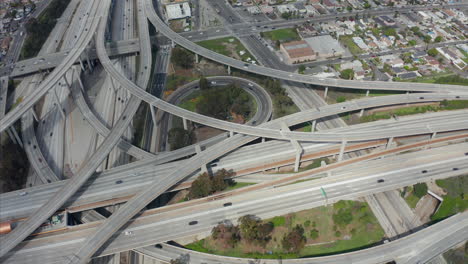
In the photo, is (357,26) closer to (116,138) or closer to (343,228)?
(343,228)

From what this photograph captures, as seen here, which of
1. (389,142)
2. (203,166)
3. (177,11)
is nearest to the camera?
(203,166)

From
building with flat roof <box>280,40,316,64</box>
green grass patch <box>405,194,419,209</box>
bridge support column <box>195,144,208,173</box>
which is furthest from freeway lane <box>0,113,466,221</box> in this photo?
building with flat roof <box>280,40,316,64</box>

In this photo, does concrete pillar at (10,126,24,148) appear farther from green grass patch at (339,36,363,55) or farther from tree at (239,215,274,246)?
green grass patch at (339,36,363,55)

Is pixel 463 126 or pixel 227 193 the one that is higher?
pixel 463 126

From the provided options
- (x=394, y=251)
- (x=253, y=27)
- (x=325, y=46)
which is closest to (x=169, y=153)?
(x=394, y=251)

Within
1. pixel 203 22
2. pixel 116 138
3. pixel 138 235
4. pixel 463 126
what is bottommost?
pixel 138 235

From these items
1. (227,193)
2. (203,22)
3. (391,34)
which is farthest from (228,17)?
(227,193)

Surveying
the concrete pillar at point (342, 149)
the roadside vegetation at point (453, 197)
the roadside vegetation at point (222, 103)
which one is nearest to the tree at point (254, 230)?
the concrete pillar at point (342, 149)

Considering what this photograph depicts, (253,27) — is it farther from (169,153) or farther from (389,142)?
(169,153)
